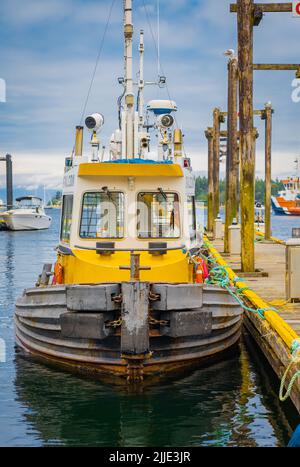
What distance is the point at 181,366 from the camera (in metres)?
11.8

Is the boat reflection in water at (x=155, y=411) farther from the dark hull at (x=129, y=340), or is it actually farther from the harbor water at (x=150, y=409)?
the dark hull at (x=129, y=340)

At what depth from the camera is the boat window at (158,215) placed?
12.7m

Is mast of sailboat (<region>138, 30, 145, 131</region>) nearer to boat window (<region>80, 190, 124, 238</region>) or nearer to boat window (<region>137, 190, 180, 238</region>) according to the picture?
boat window (<region>137, 190, 180, 238</region>)

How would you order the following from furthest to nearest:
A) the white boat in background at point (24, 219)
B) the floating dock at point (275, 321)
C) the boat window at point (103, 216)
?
the white boat in background at point (24, 219), the boat window at point (103, 216), the floating dock at point (275, 321)

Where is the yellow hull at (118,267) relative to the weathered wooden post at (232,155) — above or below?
below

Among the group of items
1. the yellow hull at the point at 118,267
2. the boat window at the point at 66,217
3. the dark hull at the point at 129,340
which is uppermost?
the boat window at the point at 66,217

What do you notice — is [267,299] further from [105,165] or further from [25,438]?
[25,438]

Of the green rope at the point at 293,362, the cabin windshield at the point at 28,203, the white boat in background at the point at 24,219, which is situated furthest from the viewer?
the cabin windshield at the point at 28,203

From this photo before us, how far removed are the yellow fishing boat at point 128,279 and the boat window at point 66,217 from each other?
39mm

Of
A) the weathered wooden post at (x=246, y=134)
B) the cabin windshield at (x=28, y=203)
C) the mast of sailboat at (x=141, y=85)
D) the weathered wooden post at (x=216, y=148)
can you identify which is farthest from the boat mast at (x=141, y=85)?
the cabin windshield at (x=28, y=203)

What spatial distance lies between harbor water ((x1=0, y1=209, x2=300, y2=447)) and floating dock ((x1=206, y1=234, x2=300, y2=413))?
489 mm

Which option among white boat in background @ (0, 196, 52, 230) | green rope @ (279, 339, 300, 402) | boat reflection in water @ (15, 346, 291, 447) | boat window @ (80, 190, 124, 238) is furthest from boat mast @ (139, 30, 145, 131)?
white boat in background @ (0, 196, 52, 230)
